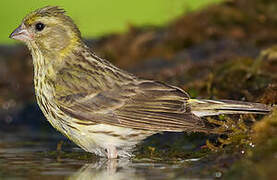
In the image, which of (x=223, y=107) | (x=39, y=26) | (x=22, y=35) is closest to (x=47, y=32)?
(x=39, y=26)

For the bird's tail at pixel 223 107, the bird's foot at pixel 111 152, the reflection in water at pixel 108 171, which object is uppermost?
the bird's tail at pixel 223 107

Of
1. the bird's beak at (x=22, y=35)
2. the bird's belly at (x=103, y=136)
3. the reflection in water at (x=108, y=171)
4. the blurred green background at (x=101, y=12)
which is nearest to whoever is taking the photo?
the reflection in water at (x=108, y=171)

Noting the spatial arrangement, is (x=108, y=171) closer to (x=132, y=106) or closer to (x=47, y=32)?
(x=132, y=106)

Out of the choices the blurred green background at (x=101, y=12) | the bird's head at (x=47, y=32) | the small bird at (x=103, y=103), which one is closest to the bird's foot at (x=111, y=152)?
the small bird at (x=103, y=103)

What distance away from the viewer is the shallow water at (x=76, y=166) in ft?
18.6

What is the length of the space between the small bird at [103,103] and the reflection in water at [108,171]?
1.18 ft

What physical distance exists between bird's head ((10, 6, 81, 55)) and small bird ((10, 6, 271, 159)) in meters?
0.01

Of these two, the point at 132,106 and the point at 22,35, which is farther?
the point at 22,35

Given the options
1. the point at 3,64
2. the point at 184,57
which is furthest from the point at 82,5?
the point at 184,57

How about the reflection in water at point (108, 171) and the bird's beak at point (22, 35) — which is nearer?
the reflection in water at point (108, 171)

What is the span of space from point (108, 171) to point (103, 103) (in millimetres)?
1332

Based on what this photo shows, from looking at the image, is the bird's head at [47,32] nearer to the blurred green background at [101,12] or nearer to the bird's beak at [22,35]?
the bird's beak at [22,35]

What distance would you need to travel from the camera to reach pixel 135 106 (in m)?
7.14

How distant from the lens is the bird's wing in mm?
6848
